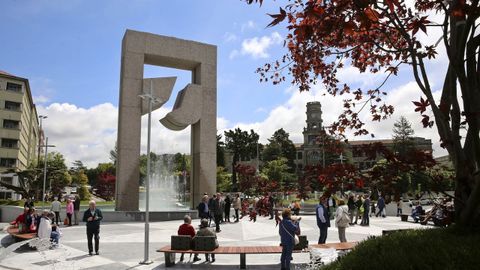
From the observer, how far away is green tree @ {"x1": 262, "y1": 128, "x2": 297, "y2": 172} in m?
99.8

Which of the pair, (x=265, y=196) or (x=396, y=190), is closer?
(x=396, y=190)

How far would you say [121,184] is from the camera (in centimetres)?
2442

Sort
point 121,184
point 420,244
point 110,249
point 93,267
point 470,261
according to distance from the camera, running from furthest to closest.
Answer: point 121,184 → point 110,249 → point 93,267 → point 420,244 → point 470,261

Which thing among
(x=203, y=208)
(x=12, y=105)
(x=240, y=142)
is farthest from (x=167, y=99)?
(x=240, y=142)

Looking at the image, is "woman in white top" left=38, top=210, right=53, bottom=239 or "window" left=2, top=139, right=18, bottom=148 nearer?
"woman in white top" left=38, top=210, right=53, bottom=239

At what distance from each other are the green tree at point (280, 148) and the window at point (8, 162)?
2135 inches

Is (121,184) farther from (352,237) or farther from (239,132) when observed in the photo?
(239,132)

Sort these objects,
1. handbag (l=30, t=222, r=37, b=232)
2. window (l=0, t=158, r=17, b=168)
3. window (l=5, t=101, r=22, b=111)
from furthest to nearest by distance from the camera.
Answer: window (l=5, t=101, r=22, b=111) → window (l=0, t=158, r=17, b=168) → handbag (l=30, t=222, r=37, b=232)

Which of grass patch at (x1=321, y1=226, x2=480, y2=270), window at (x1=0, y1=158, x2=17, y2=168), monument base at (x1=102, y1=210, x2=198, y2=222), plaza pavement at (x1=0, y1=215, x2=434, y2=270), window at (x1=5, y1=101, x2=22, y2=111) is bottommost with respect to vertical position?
plaza pavement at (x1=0, y1=215, x2=434, y2=270)

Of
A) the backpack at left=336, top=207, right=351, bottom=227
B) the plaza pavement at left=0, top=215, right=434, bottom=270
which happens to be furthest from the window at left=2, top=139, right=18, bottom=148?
the backpack at left=336, top=207, right=351, bottom=227

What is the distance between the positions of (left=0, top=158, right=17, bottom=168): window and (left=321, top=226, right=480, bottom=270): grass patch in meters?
70.8

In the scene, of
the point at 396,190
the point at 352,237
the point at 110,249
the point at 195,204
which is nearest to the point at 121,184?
the point at 195,204

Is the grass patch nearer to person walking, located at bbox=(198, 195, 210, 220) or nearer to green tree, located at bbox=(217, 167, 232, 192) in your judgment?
person walking, located at bbox=(198, 195, 210, 220)

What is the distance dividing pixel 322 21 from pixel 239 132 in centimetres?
8638
